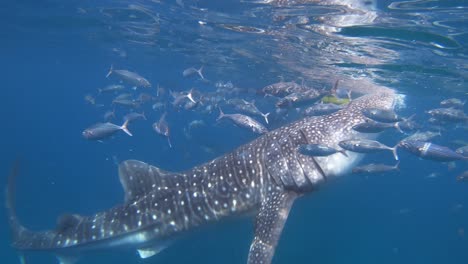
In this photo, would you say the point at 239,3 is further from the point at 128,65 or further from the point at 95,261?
the point at 128,65

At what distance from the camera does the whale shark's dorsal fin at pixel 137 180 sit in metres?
7.50

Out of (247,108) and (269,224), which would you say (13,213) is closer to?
(269,224)

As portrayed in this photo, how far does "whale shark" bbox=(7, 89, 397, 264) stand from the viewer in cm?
718

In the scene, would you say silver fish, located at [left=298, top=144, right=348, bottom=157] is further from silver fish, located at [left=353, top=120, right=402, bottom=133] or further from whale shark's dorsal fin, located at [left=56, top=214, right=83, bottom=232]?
whale shark's dorsal fin, located at [left=56, top=214, right=83, bottom=232]

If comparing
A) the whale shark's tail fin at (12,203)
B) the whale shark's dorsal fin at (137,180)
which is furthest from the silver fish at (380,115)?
the whale shark's tail fin at (12,203)

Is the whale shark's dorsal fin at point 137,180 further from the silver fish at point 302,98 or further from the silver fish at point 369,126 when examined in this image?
the silver fish at point 369,126

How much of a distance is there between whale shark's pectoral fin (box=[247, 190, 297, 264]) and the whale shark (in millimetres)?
22

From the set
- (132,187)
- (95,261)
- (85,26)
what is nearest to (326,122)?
(132,187)

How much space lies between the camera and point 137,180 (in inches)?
296

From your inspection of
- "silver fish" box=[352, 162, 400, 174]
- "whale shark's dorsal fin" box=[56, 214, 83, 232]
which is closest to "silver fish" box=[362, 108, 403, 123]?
"silver fish" box=[352, 162, 400, 174]

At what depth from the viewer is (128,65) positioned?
122 feet

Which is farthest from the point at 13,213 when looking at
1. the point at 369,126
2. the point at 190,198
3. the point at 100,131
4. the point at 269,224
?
the point at 369,126

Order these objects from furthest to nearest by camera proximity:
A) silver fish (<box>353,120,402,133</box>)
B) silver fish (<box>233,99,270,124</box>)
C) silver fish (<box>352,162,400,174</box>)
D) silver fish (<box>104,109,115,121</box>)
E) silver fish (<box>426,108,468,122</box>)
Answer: silver fish (<box>104,109,115,121</box>)
silver fish (<box>233,99,270,124</box>)
silver fish (<box>426,108,468,122</box>)
silver fish (<box>352,162,400,174</box>)
silver fish (<box>353,120,402,133</box>)

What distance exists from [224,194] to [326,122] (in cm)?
305
